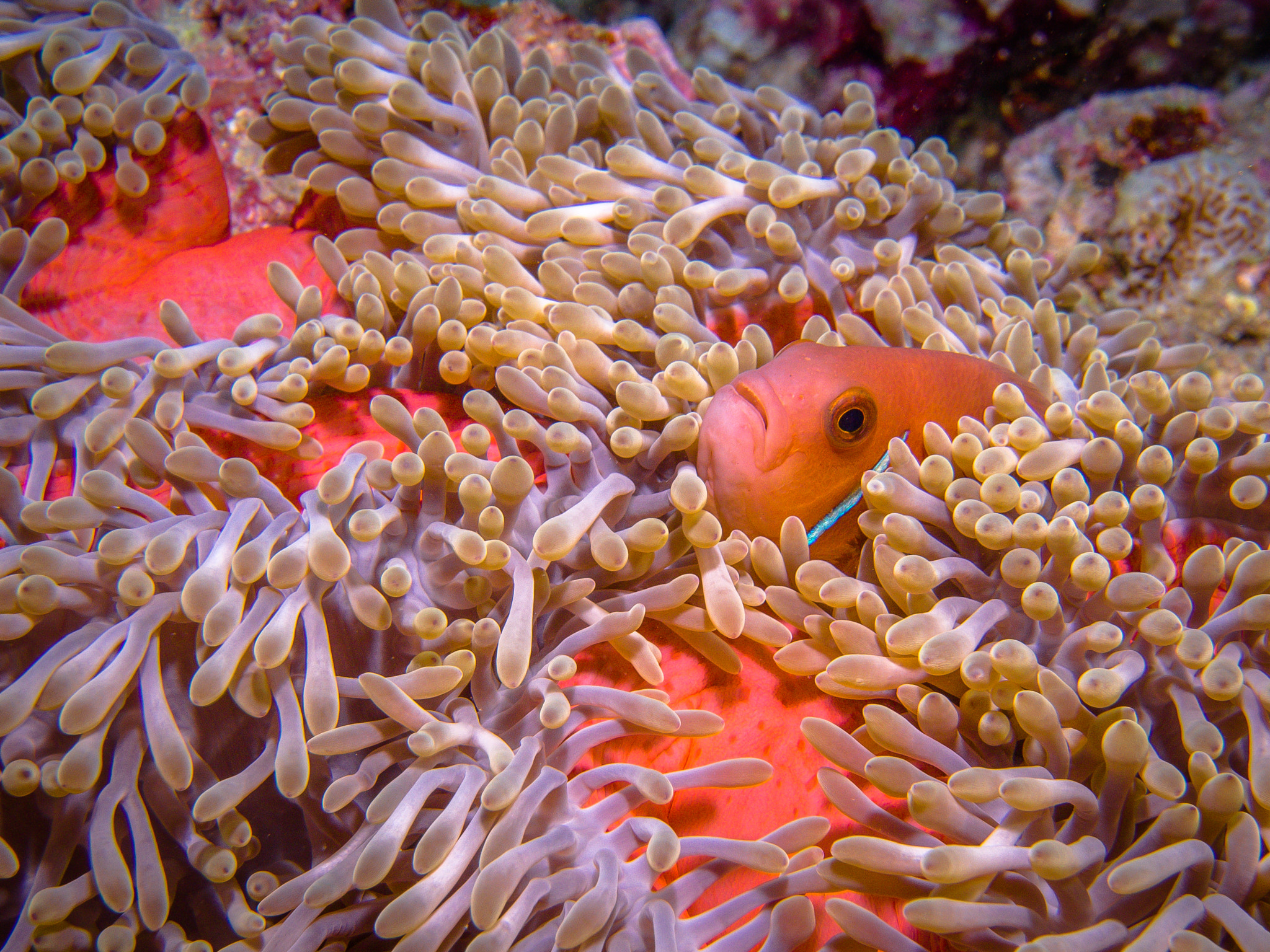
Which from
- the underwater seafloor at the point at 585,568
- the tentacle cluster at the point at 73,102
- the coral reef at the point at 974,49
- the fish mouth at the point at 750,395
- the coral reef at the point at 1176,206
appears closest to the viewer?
the underwater seafloor at the point at 585,568

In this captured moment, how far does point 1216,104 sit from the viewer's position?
260cm

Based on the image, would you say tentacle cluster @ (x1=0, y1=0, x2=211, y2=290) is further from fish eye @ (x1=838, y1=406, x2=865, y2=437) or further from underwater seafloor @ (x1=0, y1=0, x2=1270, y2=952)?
fish eye @ (x1=838, y1=406, x2=865, y2=437)

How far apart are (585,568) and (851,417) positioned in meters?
0.53

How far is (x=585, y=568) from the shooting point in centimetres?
131

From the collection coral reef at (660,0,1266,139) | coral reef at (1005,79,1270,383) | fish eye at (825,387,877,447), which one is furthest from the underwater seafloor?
coral reef at (660,0,1266,139)

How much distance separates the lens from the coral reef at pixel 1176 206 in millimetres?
2422

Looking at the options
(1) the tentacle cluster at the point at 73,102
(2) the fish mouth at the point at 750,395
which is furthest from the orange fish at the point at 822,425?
(1) the tentacle cluster at the point at 73,102

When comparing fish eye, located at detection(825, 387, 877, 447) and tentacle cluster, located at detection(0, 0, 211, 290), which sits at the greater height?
fish eye, located at detection(825, 387, 877, 447)

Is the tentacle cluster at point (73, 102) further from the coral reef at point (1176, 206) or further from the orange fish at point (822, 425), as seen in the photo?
the coral reef at point (1176, 206)

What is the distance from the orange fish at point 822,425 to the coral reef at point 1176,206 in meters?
1.51

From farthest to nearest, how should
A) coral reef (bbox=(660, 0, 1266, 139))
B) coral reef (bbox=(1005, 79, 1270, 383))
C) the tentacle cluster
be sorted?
coral reef (bbox=(660, 0, 1266, 139)), coral reef (bbox=(1005, 79, 1270, 383)), the tentacle cluster

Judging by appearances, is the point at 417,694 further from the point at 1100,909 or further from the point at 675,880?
the point at 1100,909

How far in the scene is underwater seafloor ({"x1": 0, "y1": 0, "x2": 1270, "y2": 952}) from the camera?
1077mm

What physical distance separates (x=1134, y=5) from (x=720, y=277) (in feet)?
7.44
